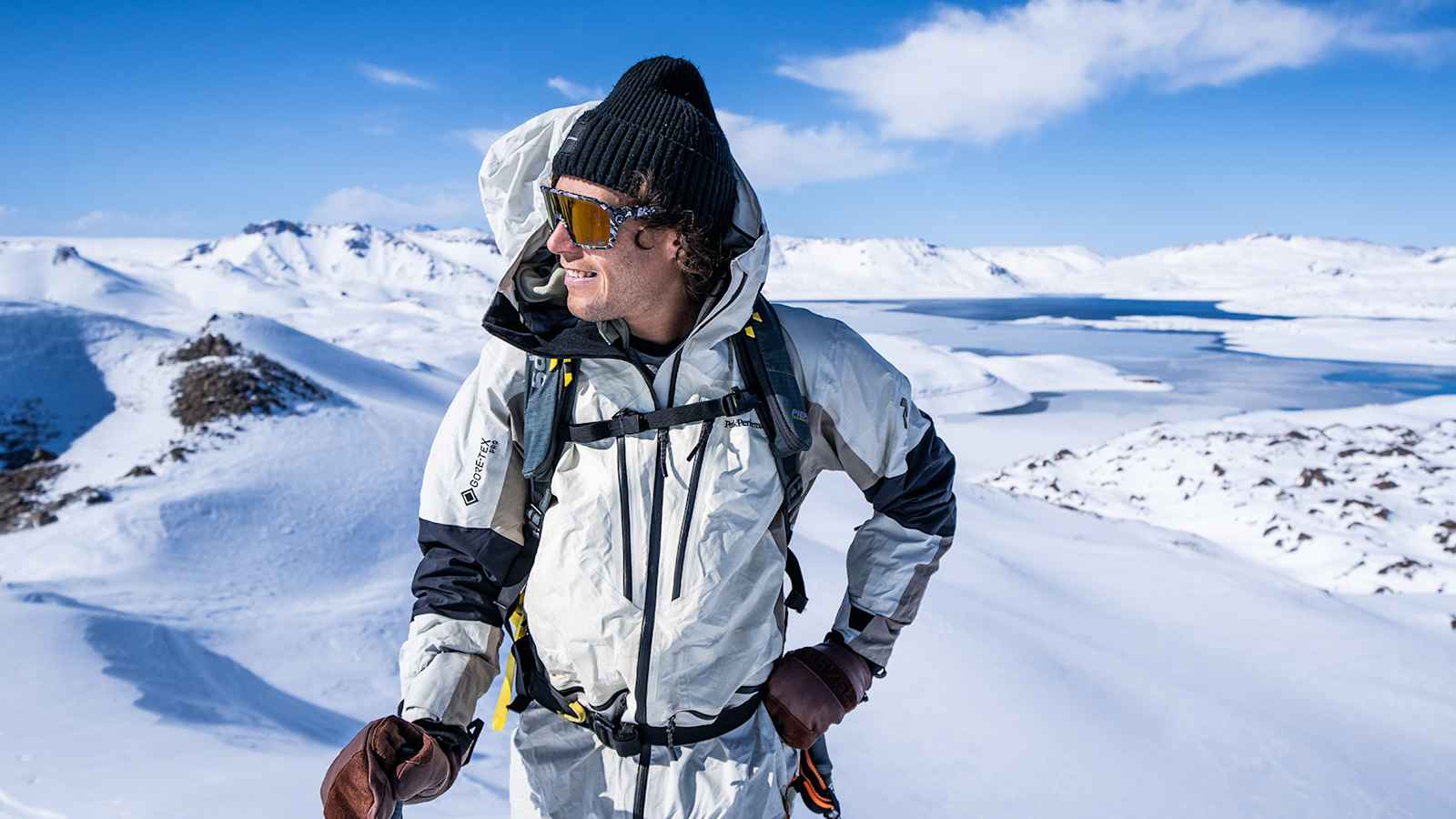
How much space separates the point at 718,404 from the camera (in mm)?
1420

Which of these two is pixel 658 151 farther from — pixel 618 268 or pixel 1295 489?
pixel 1295 489

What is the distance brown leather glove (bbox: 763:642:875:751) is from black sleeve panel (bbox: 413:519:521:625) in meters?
0.53

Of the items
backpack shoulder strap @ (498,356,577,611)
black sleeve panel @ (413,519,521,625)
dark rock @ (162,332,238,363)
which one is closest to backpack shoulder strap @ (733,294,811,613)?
backpack shoulder strap @ (498,356,577,611)

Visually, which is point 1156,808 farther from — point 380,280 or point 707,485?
point 380,280

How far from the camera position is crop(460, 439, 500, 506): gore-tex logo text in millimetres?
1437

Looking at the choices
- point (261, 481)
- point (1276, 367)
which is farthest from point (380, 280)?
point (261, 481)

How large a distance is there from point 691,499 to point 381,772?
63 centimetres

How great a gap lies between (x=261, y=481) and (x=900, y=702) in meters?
5.21

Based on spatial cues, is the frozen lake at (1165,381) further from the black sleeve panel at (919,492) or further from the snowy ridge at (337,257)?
the snowy ridge at (337,257)

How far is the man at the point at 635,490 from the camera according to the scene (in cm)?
138

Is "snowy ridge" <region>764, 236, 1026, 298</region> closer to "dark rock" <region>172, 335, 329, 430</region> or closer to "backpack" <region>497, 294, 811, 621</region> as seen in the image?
"dark rock" <region>172, 335, 329, 430</region>

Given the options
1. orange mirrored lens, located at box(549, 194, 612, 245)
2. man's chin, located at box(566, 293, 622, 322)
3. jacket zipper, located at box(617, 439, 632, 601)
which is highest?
orange mirrored lens, located at box(549, 194, 612, 245)

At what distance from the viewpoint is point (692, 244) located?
4.87 ft

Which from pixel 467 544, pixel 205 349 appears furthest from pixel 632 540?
pixel 205 349
